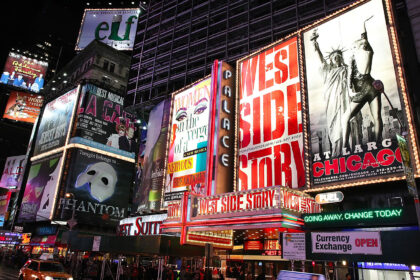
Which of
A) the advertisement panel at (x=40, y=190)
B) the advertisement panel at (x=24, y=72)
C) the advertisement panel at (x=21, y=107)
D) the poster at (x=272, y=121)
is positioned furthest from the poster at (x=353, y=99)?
the advertisement panel at (x=24, y=72)

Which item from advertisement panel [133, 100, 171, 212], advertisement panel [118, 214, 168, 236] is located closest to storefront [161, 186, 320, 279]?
advertisement panel [118, 214, 168, 236]

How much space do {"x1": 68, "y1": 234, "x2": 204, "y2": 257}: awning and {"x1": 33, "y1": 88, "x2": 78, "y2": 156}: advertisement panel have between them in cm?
2941

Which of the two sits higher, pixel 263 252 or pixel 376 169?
pixel 376 169

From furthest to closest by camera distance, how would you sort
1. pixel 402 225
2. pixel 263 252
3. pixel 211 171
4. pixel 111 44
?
pixel 111 44 → pixel 211 171 → pixel 263 252 → pixel 402 225

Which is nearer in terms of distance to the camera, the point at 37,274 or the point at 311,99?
the point at 37,274

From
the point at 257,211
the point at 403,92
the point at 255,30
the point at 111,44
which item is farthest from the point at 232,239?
the point at 111,44

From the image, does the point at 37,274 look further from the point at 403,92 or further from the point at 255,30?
the point at 255,30

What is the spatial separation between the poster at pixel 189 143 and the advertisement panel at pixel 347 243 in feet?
52.2

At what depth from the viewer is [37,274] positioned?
17.4 metres

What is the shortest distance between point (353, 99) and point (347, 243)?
11.2 m

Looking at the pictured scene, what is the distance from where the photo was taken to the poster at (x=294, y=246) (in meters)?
12.7

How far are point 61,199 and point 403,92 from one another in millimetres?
39449

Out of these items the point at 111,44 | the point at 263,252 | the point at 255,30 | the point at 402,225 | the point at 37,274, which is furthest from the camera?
the point at 111,44

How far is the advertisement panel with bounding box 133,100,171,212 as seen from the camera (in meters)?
32.4
